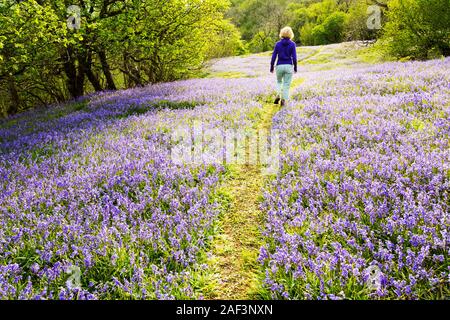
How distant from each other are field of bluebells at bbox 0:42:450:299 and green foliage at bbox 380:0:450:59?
19906 mm

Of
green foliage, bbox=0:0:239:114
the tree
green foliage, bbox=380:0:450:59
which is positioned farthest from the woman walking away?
green foliage, bbox=380:0:450:59

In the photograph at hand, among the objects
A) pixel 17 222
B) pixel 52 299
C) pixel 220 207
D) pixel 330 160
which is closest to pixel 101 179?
pixel 17 222

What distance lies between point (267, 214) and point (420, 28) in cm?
2611

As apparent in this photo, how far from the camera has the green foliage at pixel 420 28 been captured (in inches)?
909

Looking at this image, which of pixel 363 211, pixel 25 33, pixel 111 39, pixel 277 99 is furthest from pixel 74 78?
pixel 363 211

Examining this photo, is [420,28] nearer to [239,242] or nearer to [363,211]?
[363,211]

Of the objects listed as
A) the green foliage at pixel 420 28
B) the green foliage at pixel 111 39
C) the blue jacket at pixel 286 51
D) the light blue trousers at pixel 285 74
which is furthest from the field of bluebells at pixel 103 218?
the green foliage at pixel 420 28

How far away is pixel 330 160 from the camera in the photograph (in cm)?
566
